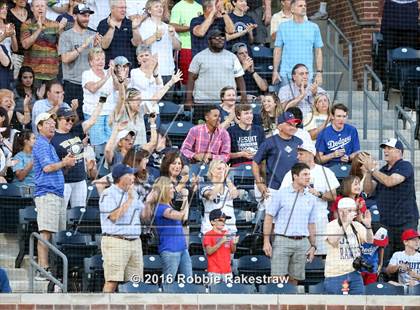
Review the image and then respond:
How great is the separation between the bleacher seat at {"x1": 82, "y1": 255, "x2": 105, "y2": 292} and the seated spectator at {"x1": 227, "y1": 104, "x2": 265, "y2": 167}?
76.7 inches

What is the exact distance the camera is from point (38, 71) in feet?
72.2

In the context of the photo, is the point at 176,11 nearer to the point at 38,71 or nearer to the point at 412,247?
the point at 38,71

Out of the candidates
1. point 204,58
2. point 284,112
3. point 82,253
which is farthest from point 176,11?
point 82,253

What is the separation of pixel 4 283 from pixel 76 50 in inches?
135

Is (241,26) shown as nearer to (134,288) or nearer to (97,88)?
(97,88)

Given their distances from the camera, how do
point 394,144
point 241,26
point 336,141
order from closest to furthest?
point 394,144 < point 336,141 < point 241,26

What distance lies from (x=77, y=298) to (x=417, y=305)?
10.6 ft

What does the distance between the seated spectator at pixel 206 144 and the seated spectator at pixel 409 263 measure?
2.02 metres

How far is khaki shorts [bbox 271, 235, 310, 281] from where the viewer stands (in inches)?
769

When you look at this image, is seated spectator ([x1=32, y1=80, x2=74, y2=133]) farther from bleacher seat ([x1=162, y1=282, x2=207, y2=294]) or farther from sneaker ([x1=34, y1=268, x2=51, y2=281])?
bleacher seat ([x1=162, y1=282, x2=207, y2=294])

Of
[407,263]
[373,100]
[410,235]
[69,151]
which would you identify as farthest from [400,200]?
[69,151]

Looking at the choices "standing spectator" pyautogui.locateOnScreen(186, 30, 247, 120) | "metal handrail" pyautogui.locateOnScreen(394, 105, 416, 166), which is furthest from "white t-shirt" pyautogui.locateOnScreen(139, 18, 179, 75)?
"metal handrail" pyautogui.locateOnScreen(394, 105, 416, 166)

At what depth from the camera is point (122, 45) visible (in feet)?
72.1

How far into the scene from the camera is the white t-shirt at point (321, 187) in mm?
19594
